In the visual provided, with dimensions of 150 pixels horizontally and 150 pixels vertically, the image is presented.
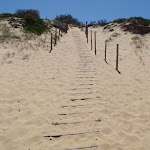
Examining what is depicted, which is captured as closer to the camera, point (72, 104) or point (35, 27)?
point (72, 104)

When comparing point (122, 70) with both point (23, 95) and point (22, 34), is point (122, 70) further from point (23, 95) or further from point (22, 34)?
point (22, 34)

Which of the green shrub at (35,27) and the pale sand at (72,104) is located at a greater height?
the green shrub at (35,27)

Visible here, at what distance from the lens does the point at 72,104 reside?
5.53 metres

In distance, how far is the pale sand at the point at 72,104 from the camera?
381 centimetres

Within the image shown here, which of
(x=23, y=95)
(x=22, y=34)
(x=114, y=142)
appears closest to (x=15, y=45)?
(x=22, y=34)

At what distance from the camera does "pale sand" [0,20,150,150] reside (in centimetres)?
381

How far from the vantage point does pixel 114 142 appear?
12.4 ft

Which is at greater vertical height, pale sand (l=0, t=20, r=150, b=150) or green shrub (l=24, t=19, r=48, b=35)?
green shrub (l=24, t=19, r=48, b=35)

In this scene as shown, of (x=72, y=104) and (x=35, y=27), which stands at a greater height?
(x=35, y=27)

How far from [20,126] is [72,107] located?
185cm

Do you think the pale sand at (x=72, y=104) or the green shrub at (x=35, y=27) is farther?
the green shrub at (x=35, y=27)

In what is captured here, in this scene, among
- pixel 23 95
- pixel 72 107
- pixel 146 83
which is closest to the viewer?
pixel 72 107

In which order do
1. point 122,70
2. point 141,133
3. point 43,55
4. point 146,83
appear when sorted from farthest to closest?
1. point 43,55
2. point 122,70
3. point 146,83
4. point 141,133

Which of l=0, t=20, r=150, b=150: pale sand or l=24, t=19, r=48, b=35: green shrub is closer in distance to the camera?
l=0, t=20, r=150, b=150: pale sand
